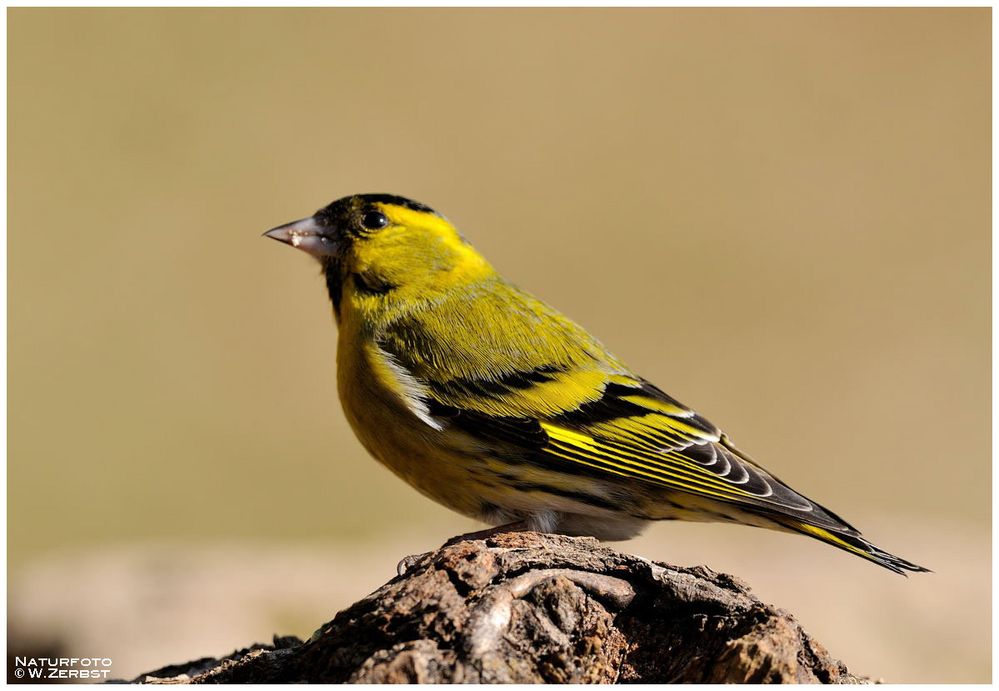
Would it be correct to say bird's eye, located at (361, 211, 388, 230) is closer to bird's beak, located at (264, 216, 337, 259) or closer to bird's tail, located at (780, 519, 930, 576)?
bird's beak, located at (264, 216, 337, 259)

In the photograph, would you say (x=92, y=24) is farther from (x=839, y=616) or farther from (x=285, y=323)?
(x=839, y=616)

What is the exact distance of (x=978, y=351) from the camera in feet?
42.8

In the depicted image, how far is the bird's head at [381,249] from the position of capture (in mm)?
5668

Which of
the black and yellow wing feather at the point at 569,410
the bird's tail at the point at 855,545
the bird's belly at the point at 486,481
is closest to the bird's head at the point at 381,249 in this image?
the black and yellow wing feather at the point at 569,410

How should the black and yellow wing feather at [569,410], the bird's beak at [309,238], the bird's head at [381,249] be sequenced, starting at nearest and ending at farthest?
the black and yellow wing feather at [569,410] < the bird's head at [381,249] < the bird's beak at [309,238]

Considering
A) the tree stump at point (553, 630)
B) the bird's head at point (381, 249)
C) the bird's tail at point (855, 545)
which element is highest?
the bird's head at point (381, 249)

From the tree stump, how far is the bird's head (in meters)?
2.29

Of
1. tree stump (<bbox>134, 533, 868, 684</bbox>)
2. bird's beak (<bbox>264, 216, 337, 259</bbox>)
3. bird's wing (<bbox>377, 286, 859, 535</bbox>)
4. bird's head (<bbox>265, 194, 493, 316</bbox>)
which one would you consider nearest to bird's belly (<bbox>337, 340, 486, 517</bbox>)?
bird's wing (<bbox>377, 286, 859, 535</bbox>)

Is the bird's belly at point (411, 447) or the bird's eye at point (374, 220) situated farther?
the bird's eye at point (374, 220)

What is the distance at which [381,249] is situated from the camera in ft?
18.9

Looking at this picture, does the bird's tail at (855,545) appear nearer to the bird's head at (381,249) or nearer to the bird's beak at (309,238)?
the bird's head at (381,249)

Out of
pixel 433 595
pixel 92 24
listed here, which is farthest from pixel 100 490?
pixel 433 595

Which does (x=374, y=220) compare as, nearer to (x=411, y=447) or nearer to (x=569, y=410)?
(x=411, y=447)

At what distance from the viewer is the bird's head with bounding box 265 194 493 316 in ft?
18.6
